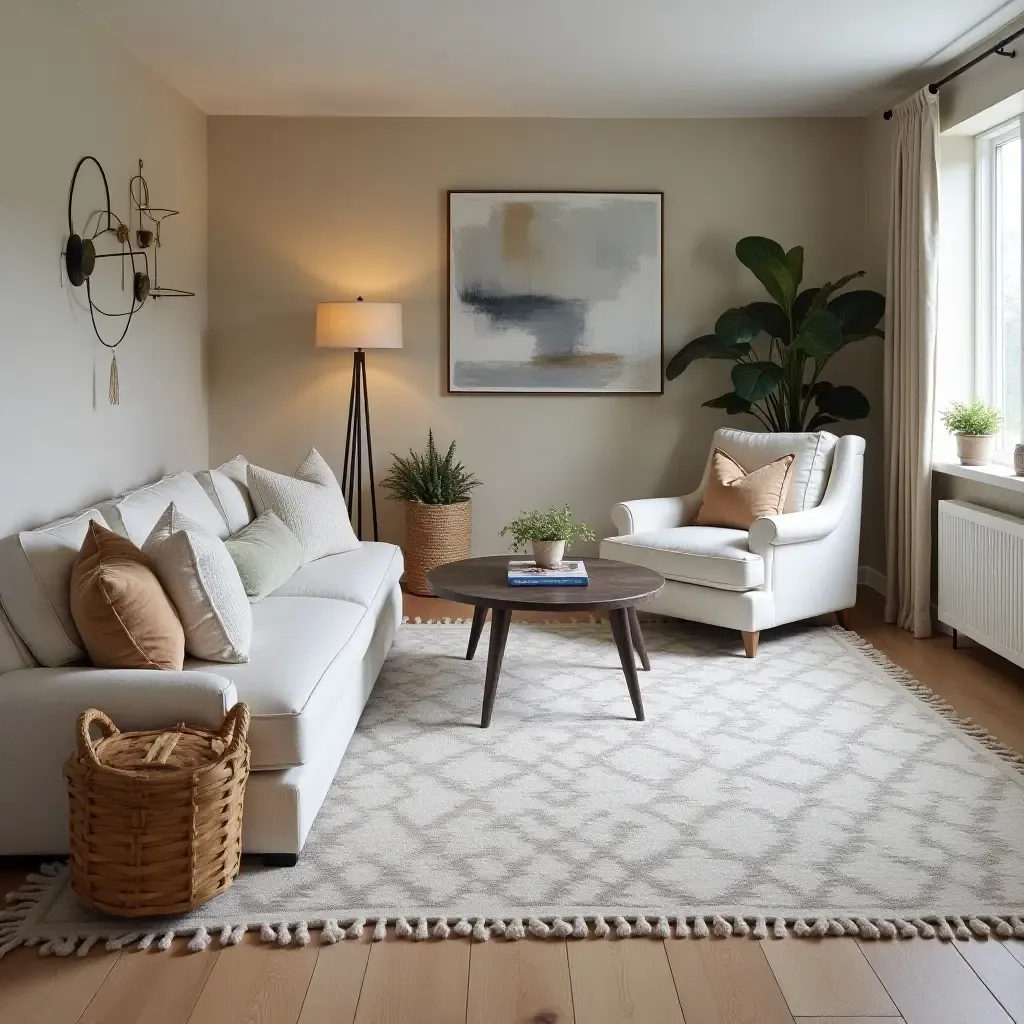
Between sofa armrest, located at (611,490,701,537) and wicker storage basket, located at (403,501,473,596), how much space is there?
94 centimetres

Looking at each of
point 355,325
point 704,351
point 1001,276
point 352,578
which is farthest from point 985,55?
point 352,578

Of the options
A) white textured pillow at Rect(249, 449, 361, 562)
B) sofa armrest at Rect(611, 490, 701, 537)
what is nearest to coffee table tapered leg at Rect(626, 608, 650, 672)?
sofa armrest at Rect(611, 490, 701, 537)

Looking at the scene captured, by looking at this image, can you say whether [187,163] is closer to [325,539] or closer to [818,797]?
[325,539]

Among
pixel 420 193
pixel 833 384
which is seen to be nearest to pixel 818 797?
pixel 833 384

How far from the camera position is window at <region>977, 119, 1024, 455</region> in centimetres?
483

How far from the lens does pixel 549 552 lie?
4199mm

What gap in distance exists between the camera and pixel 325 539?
453 cm

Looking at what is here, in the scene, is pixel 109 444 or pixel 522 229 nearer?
pixel 109 444

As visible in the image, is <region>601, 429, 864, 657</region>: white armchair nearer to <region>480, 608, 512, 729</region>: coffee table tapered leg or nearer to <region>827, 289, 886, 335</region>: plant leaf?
<region>827, 289, 886, 335</region>: plant leaf

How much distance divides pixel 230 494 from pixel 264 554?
0.67 meters

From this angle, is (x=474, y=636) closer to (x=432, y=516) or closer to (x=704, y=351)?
(x=432, y=516)

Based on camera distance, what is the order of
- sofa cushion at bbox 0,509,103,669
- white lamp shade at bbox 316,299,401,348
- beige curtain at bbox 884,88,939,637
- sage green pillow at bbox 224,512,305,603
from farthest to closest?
white lamp shade at bbox 316,299,401,348 → beige curtain at bbox 884,88,939,637 → sage green pillow at bbox 224,512,305,603 → sofa cushion at bbox 0,509,103,669

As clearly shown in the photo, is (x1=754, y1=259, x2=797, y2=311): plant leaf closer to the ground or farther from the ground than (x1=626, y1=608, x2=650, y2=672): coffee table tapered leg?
farther from the ground

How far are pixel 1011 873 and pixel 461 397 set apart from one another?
415 centimetres
